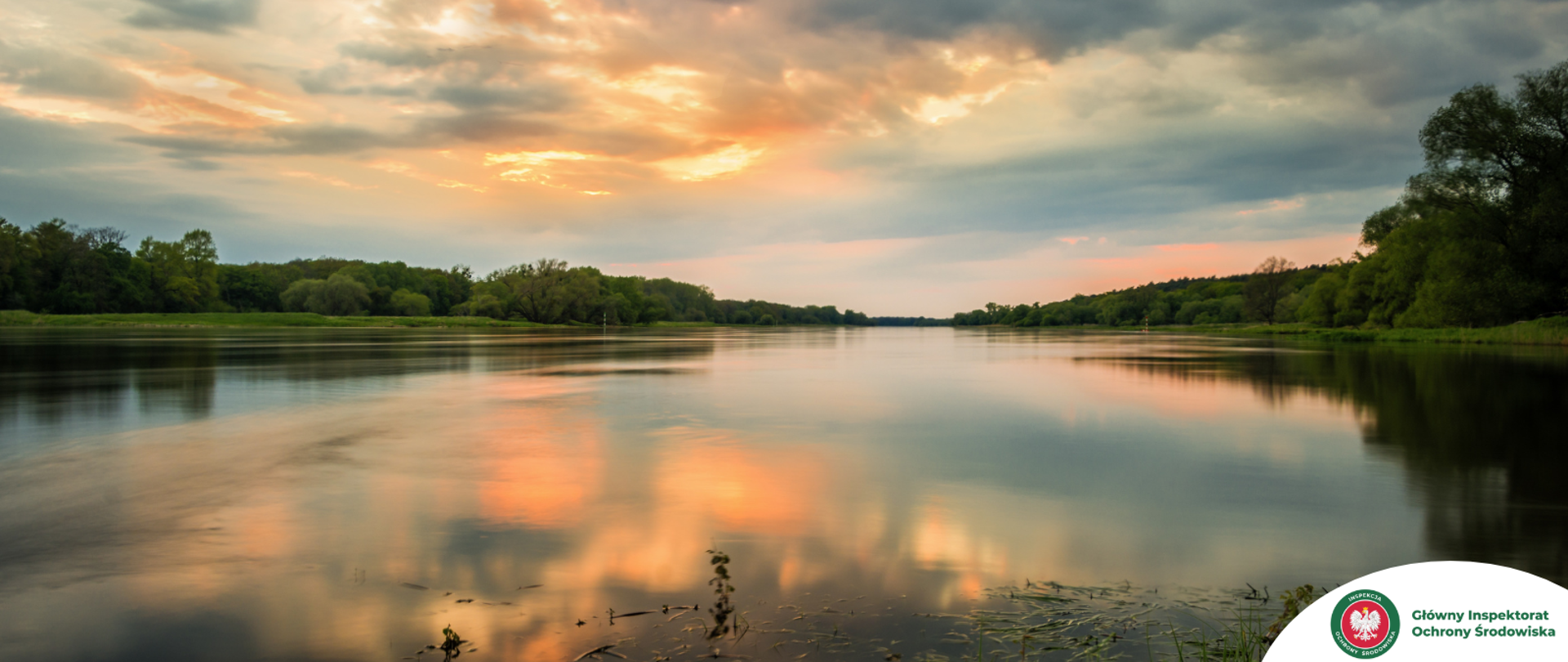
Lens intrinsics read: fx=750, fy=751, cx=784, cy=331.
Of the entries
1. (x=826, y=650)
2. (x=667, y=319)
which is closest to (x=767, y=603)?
(x=826, y=650)

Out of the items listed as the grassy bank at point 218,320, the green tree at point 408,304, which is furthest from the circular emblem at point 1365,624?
the green tree at point 408,304

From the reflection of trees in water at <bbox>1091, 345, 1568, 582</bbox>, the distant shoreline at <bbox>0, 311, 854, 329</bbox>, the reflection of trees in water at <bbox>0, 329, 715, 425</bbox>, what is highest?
the distant shoreline at <bbox>0, 311, 854, 329</bbox>

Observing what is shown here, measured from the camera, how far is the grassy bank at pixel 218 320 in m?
75.9

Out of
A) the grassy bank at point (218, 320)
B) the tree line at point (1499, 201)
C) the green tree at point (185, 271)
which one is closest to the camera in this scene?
the tree line at point (1499, 201)

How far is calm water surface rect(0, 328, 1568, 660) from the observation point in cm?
438

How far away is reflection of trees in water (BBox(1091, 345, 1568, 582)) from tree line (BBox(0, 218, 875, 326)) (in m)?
111

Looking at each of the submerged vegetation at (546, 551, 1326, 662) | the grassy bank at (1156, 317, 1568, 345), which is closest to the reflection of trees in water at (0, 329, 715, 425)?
the submerged vegetation at (546, 551, 1326, 662)

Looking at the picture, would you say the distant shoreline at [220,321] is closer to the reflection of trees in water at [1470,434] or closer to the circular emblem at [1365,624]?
the reflection of trees in water at [1470,434]

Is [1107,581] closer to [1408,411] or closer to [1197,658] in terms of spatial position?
[1197,658]

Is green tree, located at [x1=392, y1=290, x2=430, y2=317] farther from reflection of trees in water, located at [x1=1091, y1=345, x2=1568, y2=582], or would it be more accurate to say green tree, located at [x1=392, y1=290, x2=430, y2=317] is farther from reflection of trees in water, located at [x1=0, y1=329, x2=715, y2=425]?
reflection of trees in water, located at [x1=1091, y1=345, x2=1568, y2=582]

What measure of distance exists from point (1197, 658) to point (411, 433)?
1055 cm

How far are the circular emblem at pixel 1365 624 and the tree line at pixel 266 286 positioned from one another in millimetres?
112930

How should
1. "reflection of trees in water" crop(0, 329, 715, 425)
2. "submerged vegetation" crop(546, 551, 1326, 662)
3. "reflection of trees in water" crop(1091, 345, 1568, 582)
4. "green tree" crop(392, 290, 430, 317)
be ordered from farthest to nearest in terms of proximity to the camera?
"green tree" crop(392, 290, 430, 317)
"reflection of trees in water" crop(0, 329, 715, 425)
"reflection of trees in water" crop(1091, 345, 1568, 582)
"submerged vegetation" crop(546, 551, 1326, 662)

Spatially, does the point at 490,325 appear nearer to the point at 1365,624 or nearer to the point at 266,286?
the point at 266,286
